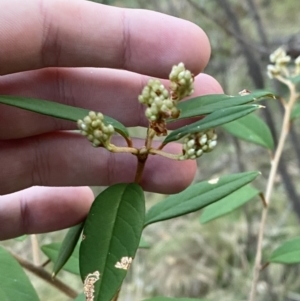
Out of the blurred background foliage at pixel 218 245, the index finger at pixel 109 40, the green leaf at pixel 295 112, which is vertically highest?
the index finger at pixel 109 40

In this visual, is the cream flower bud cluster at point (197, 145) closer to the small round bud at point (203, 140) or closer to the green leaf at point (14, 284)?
the small round bud at point (203, 140)

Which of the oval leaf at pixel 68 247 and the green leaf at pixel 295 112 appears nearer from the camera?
the oval leaf at pixel 68 247

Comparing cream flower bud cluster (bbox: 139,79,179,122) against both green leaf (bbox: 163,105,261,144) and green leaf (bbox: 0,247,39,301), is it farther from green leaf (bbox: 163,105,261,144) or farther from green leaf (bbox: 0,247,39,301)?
green leaf (bbox: 0,247,39,301)

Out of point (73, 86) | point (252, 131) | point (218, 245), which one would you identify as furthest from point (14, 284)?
point (218, 245)

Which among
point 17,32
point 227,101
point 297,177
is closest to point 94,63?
point 17,32

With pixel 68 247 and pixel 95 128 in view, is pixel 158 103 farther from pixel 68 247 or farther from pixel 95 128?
pixel 68 247

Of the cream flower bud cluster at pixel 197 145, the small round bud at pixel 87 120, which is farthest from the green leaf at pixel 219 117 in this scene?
the small round bud at pixel 87 120

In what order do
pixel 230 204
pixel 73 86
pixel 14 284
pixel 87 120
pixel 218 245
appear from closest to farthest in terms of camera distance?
pixel 87 120 < pixel 14 284 < pixel 73 86 < pixel 230 204 < pixel 218 245
